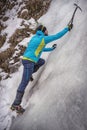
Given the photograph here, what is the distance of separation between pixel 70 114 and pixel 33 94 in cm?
244

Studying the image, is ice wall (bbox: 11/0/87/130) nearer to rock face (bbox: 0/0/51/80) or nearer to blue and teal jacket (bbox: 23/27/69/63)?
blue and teal jacket (bbox: 23/27/69/63)

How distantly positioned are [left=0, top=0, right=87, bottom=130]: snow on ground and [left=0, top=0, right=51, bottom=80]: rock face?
106cm

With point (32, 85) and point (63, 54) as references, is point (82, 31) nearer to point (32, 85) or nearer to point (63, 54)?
point (63, 54)

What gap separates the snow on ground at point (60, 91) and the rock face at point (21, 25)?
1.06 m

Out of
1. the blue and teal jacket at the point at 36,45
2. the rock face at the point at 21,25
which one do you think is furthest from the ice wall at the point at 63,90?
the rock face at the point at 21,25

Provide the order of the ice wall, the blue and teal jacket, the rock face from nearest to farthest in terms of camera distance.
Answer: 1. the ice wall
2. the blue and teal jacket
3. the rock face

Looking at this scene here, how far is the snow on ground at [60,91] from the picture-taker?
5855 millimetres

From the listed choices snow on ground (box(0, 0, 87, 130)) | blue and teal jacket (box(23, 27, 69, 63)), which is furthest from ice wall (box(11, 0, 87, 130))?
blue and teal jacket (box(23, 27, 69, 63))

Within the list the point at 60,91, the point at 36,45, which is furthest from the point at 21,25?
the point at 60,91

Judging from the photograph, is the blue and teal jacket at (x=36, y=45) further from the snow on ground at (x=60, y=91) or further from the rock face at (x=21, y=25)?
the rock face at (x=21, y=25)

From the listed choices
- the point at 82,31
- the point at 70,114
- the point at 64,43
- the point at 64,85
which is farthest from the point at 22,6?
the point at 70,114

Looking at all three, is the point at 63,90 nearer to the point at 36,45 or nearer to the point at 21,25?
the point at 36,45

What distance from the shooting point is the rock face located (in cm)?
1056

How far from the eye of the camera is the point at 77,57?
266 inches
